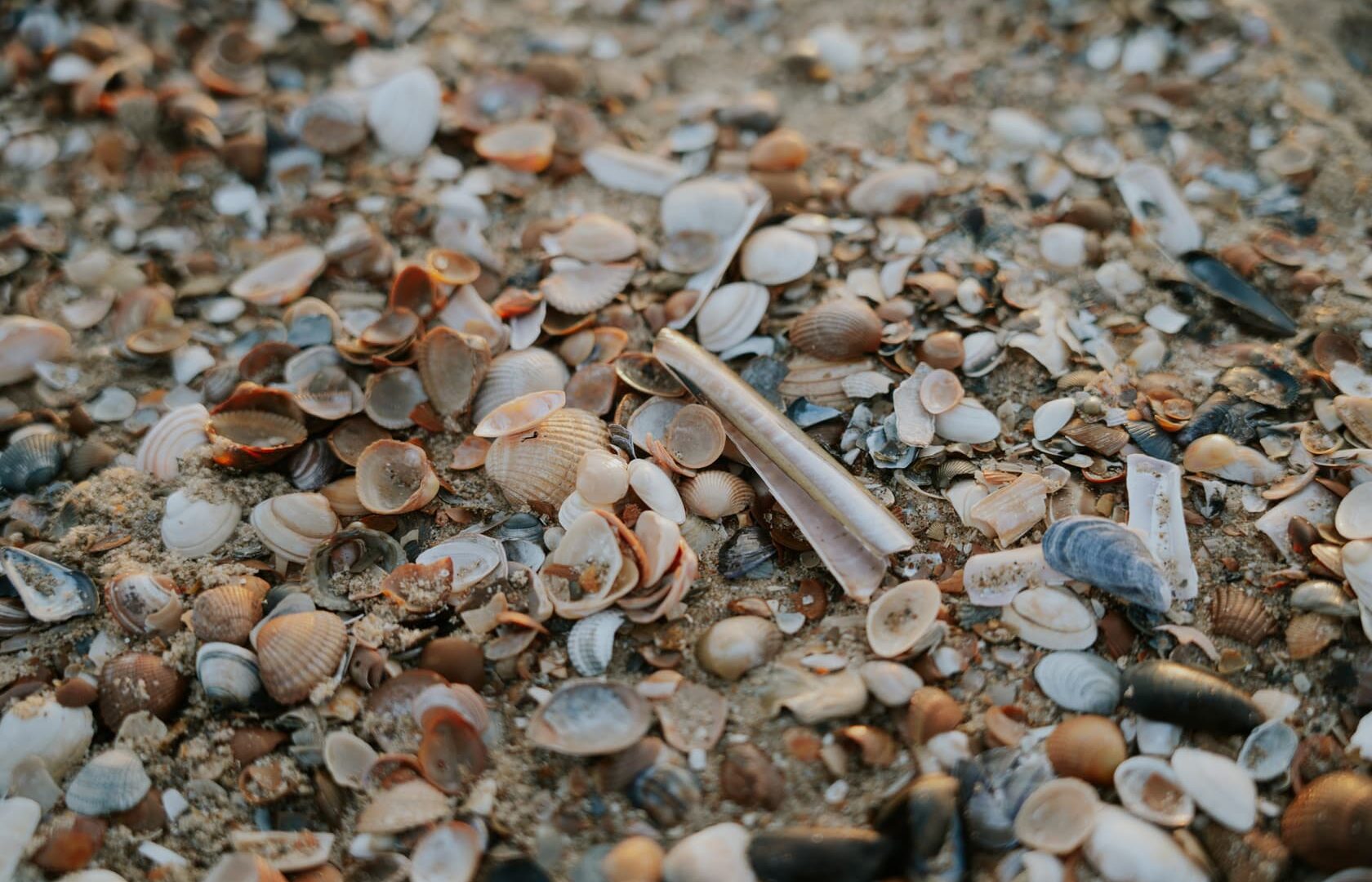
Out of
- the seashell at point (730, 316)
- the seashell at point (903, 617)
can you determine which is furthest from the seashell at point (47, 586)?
the seashell at point (903, 617)

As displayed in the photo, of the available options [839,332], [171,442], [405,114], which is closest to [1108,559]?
[839,332]

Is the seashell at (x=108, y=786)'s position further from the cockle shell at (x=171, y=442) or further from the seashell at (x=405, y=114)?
the seashell at (x=405, y=114)

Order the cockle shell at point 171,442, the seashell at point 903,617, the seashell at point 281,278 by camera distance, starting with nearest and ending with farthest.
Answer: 1. the seashell at point 903,617
2. the cockle shell at point 171,442
3. the seashell at point 281,278

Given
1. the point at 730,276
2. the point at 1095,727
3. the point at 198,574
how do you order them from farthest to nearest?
the point at 730,276 → the point at 198,574 → the point at 1095,727

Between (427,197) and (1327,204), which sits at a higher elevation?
(1327,204)

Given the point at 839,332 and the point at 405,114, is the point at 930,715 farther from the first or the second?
the point at 405,114

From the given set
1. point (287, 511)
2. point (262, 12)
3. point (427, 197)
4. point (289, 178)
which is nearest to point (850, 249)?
point (427, 197)

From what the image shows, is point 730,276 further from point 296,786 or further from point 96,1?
point 96,1
